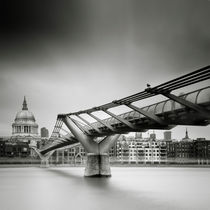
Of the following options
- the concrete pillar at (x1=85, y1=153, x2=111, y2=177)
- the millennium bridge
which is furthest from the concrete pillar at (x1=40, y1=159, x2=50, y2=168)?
the concrete pillar at (x1=85, y1=153, x2=111, y2=177)

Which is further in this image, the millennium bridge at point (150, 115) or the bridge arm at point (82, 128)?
the bridge arm at point (82, 128)

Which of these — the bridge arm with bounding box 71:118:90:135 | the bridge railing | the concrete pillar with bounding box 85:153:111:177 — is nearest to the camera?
the bridge railing

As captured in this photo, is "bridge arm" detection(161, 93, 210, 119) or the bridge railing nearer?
"bridge arm" detection(161, 93, 210, 119)

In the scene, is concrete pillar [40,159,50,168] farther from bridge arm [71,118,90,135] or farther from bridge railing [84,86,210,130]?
bridge railing [84,86,210,130]

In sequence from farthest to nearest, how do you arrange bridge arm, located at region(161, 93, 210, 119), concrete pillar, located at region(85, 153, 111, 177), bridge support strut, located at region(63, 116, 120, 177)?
1. bridge support strut, located at region(63, 116, 120, 177)
2. concrete pillar, located at region(85, 153, 111, 177)
3. bridge arm, located at region(161, 93, 210, 119)

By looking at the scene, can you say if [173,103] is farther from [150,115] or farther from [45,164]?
[45,164]

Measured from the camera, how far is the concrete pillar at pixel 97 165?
171 feet

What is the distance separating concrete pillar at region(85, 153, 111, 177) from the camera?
171 ft

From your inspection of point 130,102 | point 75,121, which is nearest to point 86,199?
point 130,102

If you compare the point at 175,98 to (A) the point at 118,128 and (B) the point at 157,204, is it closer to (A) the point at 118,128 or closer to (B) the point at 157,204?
(B) the point at 157,204

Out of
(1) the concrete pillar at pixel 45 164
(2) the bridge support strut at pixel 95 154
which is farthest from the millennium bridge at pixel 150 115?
(1) the concrete pillar at pixel 45 164

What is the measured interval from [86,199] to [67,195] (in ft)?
11.1

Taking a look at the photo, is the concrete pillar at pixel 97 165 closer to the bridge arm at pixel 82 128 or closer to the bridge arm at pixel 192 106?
the bridge arm at pixel 82 128

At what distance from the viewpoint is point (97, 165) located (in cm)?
5281
